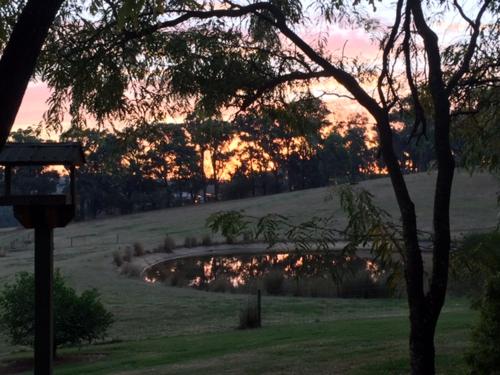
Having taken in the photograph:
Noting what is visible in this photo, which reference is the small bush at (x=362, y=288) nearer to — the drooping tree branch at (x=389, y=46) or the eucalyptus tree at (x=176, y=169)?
the drooping tree branch at (x=389, y=46)

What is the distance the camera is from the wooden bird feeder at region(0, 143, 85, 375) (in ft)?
22.4

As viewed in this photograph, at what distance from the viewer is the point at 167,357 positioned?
1107 cm

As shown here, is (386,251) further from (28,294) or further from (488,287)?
(28,294)

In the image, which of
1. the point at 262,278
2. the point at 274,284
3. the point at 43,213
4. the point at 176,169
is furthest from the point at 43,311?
the point at 176,169

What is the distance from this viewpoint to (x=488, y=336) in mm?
5664

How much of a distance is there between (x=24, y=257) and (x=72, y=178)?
35980 mm

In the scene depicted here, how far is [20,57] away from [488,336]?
169 inches

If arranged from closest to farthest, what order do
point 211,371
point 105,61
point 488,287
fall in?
1. point 488,287
2. point 105,61
3. point 211,371

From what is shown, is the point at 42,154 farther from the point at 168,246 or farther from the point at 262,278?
the point at 168,246

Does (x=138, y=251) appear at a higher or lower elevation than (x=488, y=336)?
higher

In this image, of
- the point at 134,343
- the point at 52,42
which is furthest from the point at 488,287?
the point at 134,343

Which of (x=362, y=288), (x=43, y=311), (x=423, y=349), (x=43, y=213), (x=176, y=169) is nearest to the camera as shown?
(x=423, y=349)

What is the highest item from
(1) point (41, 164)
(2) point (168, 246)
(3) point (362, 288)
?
(1) point (41, 164)

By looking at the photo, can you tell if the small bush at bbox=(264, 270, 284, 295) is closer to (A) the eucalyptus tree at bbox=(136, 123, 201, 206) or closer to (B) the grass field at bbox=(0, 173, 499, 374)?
(B) the grass field at bbox=(0, 173, 499, 374)
